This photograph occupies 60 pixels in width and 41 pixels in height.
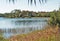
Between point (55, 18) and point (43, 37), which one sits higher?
point (43, 37)

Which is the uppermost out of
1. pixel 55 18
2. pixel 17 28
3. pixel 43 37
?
pixel 43 37

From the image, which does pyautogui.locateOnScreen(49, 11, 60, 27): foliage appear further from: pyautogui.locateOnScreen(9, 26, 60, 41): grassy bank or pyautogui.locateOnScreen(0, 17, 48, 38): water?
pyautogui.locateOnScreen(9, 26, 60, 41): grassy bank

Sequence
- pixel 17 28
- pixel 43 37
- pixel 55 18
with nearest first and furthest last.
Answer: pixel 43 37, pixel 55 18, pixel 17 28

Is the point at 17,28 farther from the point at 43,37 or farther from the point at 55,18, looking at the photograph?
the point at 43,37

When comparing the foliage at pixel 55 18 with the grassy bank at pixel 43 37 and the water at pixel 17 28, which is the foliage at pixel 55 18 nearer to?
the water at pixel 17 28

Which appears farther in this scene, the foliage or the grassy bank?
the foliage

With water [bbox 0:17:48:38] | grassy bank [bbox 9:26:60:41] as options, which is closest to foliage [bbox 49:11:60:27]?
water [bbox 0:17:48:38]

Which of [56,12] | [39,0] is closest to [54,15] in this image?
[56,12]

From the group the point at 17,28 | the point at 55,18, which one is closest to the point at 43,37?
the point at 55,18

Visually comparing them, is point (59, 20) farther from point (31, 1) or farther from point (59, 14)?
point (31, 1)

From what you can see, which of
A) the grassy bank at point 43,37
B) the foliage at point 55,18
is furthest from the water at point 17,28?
the grassy bank at point 43,37

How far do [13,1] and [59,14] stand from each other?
20.2m

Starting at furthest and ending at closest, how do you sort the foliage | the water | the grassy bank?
the foliage < the water < the grassy bank

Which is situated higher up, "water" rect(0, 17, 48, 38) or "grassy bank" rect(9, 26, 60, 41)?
"grassy bank" rect(9, 26, 60, 41)
